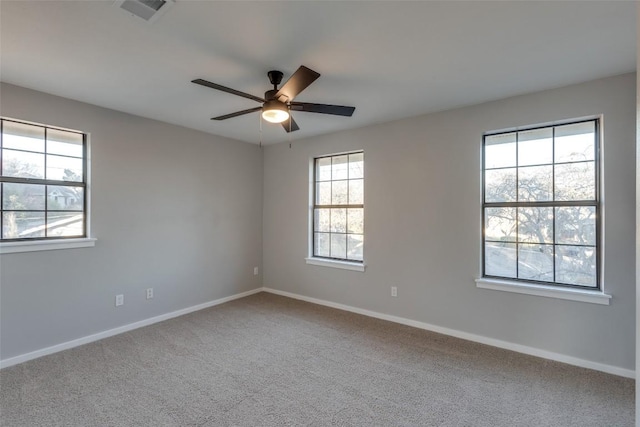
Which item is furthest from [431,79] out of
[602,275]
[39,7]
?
[39,7]

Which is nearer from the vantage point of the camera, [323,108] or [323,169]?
[323,108]

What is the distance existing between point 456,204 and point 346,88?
5.62 feet

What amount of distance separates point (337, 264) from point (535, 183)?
2471 mm

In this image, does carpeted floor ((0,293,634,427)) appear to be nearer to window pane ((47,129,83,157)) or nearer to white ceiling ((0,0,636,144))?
window pane ((47,129,83,157))

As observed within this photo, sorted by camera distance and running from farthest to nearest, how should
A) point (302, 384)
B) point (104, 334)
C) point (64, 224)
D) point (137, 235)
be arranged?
point (137, 235), point (104, 334), point (64, 224), point (302, 384)

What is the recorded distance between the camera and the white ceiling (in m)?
1.73

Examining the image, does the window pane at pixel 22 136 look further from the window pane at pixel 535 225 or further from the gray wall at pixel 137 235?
the window pane at pixel 535 225

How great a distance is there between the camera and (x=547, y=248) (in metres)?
2.89

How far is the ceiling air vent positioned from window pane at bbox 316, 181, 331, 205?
3.05 metres

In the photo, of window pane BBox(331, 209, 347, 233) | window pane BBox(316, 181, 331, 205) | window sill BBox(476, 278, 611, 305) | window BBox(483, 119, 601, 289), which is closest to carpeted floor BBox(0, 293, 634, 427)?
window sill BBox(476, 278, 611, 305)

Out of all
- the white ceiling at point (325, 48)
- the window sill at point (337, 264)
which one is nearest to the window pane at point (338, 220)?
the window sill at point (337, 264)

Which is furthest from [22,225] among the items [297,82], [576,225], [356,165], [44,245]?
[576,225]

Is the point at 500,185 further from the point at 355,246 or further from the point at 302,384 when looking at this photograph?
the point at 302,384

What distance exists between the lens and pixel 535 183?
9.67 ft
